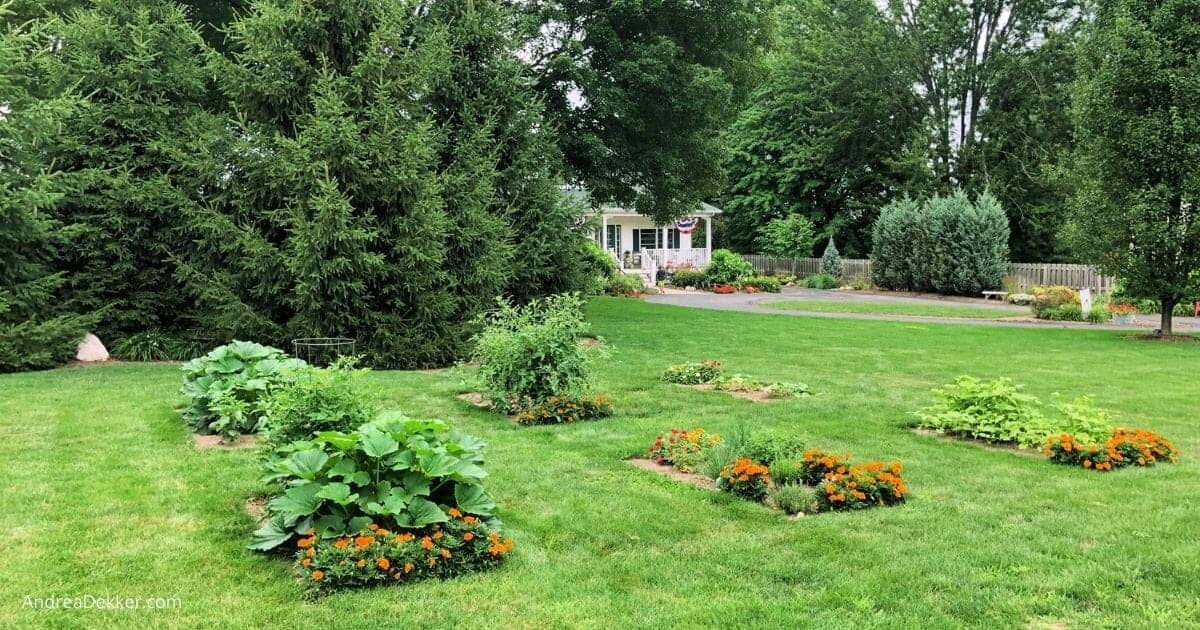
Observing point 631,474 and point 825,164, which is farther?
point 825,164

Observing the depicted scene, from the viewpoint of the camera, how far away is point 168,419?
684 centimetres

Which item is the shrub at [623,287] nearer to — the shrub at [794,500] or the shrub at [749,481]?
the shrub at [749,481]

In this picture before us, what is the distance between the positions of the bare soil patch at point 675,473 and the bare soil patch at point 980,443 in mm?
2539

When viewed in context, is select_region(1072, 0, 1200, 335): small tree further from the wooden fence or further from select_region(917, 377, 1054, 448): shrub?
select_region(917, 377, 1054, 448): shrub

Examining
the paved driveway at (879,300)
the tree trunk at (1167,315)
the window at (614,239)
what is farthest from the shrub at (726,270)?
the tree trunk at (1167,315)

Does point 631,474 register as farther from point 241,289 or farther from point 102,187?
point 102,187

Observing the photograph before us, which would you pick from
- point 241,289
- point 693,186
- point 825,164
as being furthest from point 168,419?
point 825,164

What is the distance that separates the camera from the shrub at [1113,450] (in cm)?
567

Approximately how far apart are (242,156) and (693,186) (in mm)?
11894

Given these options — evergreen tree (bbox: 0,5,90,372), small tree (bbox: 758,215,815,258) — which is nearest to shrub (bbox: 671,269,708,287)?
small tree (bbox: 758,215,815,258)

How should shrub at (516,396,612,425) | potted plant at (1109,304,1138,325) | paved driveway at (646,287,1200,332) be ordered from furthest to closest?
potted plant at (1109,304,1138,325) → paved driveway at (646,287,1200,332) → shrub at (516,396,612,425)

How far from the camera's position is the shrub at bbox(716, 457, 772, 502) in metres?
4.91

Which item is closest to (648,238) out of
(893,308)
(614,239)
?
(614,239)

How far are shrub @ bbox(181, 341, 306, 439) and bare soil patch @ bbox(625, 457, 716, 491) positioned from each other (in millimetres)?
2625
